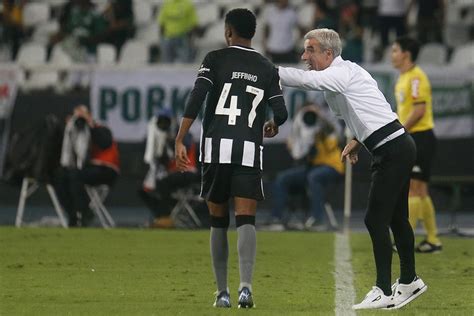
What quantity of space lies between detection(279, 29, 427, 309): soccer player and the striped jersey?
1.13ft

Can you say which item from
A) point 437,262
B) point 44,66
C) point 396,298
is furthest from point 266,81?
point 44,66

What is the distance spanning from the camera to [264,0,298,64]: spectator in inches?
803

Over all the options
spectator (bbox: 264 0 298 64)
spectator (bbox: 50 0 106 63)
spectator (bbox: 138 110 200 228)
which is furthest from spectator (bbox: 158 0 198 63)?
spectator (bbox: 138 110 200 228)

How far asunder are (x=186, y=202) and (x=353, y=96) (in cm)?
906

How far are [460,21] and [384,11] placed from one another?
1.57 m

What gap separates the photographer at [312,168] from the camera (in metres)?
17.5

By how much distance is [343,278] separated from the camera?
10.9 m

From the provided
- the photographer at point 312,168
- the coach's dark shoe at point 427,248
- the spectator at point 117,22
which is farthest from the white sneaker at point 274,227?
the spectator at point 117,22

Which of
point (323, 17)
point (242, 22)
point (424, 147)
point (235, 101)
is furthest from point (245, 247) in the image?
point (323, 17)

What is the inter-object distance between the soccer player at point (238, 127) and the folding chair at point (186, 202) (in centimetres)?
893

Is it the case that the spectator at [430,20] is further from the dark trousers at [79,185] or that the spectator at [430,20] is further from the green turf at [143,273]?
the dark trousers at [79,185]

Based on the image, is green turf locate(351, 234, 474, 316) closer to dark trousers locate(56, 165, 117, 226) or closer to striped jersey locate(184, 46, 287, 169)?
striped jersey locate(184, 46, 287, 169)

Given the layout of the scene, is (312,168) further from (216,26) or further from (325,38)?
(325,38)

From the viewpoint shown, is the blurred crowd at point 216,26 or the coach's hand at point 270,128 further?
the blurred crowd at point 216,26
